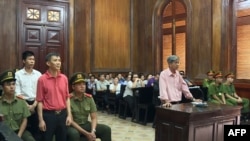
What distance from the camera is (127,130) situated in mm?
6301

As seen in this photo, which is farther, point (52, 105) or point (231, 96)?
point (231, 96)

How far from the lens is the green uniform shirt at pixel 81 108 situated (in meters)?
3.69

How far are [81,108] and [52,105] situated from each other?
372mm

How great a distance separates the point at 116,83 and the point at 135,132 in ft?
9.22

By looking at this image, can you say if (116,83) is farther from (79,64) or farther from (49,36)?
(49,36)

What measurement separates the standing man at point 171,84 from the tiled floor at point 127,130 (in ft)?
4.99

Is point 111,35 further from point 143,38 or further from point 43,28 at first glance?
point 43,28

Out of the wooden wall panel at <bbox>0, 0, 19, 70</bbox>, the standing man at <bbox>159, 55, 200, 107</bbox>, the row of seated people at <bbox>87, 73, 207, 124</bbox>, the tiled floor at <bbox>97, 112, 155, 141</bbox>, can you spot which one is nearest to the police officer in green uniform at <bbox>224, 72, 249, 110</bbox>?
the row of seated people at <bbox>87, 73, 207, 124</bbox>

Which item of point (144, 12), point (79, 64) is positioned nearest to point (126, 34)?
point (144, 12)

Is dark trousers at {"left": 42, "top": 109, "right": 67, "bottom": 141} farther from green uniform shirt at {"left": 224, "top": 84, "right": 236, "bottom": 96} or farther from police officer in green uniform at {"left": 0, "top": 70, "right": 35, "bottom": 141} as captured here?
green uniform shirt at {"left": 224, "top": 84, "right": 236, "bottom": 96}

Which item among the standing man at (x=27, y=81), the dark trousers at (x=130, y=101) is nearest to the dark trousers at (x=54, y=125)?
the standing man at (x=27, y=81)

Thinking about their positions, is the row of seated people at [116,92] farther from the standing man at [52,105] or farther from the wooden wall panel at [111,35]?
the standing man at [52,105]

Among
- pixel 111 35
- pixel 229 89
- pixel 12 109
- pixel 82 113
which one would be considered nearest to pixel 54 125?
pixel 82 113

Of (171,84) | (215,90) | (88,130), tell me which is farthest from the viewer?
(215,90)
